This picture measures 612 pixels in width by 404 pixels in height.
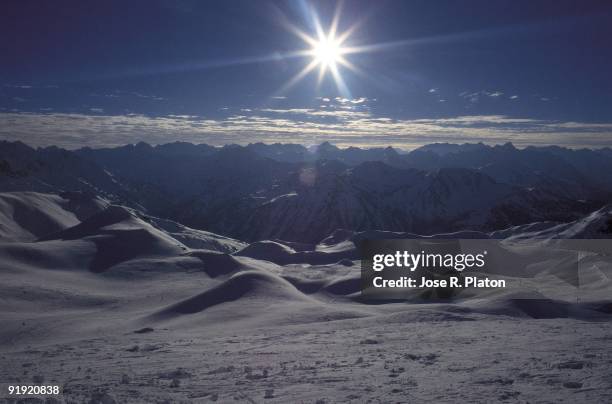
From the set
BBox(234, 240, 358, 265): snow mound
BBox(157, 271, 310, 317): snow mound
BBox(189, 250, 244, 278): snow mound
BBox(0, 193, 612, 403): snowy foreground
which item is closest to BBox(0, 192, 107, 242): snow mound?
BBox(234, 240, 358, 265): snow mound

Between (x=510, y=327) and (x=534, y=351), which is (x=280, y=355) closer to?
(x=534, y=351)

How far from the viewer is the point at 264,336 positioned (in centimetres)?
2725

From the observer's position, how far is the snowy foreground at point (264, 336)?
45.3 feet

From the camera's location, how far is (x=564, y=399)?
38.0 ft

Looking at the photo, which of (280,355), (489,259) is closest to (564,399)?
(280,355)

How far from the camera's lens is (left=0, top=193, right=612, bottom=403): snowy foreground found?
1381cm

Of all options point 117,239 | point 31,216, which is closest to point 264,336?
point 117,239

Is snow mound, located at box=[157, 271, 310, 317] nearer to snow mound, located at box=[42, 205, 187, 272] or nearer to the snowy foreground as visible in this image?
the snowy foreground

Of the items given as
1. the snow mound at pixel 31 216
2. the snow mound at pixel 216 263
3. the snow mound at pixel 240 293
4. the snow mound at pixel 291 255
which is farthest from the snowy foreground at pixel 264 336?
the snow mound at pixel 31 216

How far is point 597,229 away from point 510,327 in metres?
140

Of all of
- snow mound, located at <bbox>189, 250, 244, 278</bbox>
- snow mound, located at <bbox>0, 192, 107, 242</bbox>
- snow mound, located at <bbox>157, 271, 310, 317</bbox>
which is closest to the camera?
snow mound, located at <bbox>157, 271, 310, 317</bbox>

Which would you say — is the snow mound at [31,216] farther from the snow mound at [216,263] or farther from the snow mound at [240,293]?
the snow mound at [240,293]

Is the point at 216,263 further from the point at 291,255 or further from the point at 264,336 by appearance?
the point at 264,336

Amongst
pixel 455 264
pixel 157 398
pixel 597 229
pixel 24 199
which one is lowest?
pixel 157 398
